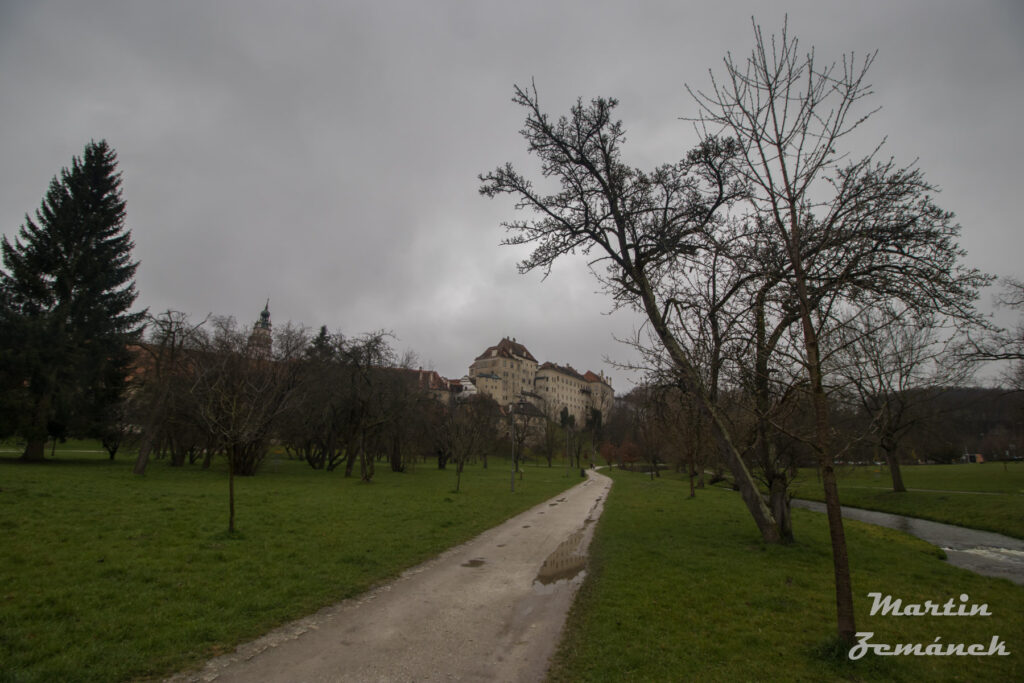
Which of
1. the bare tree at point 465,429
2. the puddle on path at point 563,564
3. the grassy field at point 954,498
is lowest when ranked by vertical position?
the grassy field at point 954,498

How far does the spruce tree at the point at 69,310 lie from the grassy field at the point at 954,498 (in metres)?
40.5

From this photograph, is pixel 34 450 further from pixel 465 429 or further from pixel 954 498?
pixel 954 498

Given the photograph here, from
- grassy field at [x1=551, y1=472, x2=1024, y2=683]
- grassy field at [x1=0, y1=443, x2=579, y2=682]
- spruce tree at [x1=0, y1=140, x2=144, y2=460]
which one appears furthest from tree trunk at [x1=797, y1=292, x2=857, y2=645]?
spruce tree at [x1=0, y1=140, x2=144, y2=460]

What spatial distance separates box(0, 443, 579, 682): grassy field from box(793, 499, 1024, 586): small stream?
1353 centimetres

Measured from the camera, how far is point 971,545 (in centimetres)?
1539

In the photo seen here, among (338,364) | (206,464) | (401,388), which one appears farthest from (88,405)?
(401,388)

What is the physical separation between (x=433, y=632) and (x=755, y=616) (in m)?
4.66

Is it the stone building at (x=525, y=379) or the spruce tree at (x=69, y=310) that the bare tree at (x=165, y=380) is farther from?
the stone building at (x=525, y=379)

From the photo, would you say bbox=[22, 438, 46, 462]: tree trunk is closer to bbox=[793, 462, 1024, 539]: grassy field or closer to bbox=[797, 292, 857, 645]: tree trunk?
bbox=[797, 292, 857, 645]: tree trunk

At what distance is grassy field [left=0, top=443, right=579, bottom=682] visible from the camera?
16.4 ft

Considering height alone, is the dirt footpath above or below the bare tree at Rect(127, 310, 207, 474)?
below

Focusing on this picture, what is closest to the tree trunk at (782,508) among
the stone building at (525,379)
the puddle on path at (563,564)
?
the puddle on path at (563,564)

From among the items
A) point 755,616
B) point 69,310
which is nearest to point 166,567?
point 755,616

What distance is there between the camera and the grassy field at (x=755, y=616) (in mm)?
4945
